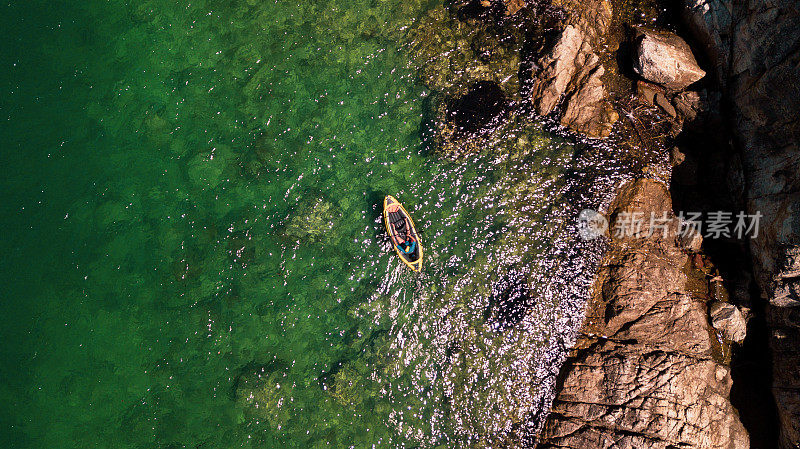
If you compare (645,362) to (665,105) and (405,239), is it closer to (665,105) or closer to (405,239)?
(405,239)

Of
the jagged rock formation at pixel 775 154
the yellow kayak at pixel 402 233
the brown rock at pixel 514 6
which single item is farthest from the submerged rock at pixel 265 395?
the brown rock at pixel 514 6

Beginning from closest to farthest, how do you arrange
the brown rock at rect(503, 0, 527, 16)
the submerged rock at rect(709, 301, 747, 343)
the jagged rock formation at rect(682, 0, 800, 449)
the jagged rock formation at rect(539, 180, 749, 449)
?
the jagged rock formation at rect(682, 0, 800, 449), the jagged rock formation at rect(539, 180, 749, 449), the submerged rock at rect(709, 301, 747, 343), the brown rock at rect(503, 0, 527, 16)

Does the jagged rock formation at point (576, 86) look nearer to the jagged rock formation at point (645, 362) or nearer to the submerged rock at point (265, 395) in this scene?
the jagged rock formation at point (645, 362)

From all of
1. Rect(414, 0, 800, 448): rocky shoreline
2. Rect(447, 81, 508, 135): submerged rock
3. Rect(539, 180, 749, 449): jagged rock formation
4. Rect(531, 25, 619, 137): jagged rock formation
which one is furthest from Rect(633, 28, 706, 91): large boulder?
Rect(447, 81, 508, 135): submerged rock

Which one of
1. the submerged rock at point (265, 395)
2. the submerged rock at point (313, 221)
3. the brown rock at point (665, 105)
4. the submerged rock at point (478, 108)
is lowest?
the submerged rock at point (265, 395)

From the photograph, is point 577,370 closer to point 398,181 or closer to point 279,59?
point 398,181

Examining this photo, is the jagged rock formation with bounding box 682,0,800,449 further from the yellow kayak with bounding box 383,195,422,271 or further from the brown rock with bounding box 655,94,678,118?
the yellow kayak with bounding box 383,195,422,271
